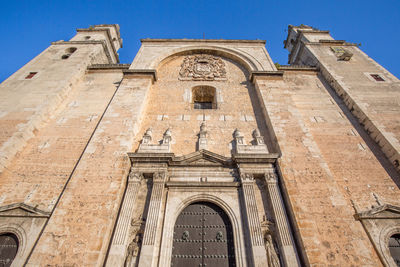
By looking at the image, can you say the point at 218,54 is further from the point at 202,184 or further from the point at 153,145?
the point at 202,184

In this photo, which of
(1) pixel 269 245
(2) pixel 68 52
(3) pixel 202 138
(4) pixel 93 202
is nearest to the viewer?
(1) pixel 269 245

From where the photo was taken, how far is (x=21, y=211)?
530 centimetres

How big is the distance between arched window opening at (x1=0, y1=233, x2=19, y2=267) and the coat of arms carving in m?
8.22

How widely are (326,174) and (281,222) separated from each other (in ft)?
6.22

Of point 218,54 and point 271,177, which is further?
point 218,54

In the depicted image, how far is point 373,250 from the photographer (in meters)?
4.54

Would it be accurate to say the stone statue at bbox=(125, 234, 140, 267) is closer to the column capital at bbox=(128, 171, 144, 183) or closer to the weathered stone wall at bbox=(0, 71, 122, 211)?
the column capital at bbox=(128, 171, 144, 183)

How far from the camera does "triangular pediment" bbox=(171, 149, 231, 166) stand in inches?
254

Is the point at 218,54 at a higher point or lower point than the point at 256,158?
higher

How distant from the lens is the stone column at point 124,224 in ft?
14.7

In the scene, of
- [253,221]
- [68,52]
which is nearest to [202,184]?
[253,221]

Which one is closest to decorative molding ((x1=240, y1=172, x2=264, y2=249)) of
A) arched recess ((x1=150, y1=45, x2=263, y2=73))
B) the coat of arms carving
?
the coat of arms carving

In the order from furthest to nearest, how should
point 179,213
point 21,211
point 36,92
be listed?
point 36,92 → point 179,213 → point 21,211

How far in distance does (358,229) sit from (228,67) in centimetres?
878
